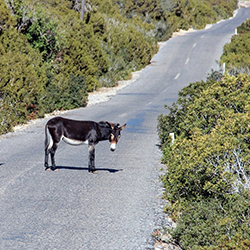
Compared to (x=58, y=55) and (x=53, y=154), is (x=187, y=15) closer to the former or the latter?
(x=58, y=55)

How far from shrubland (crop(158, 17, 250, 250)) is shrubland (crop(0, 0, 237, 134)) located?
998 cm

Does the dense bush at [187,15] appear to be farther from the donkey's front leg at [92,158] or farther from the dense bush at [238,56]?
the donkey's front leg at [92,158]

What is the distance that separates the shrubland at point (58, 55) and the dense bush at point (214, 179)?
32.8ft

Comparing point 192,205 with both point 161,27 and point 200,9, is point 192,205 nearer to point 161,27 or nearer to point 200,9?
point 161,27

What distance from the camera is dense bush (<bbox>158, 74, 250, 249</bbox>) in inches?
289

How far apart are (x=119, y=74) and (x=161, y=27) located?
2344 cm

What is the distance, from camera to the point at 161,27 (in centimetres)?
6269


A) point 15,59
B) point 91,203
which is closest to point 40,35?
point 15,59

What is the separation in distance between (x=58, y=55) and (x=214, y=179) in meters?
23.4

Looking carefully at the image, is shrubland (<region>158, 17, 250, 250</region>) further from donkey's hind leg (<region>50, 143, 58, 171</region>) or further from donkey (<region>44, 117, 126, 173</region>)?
donkey's hind leg (<region>50, 143, 58, 171</region>)

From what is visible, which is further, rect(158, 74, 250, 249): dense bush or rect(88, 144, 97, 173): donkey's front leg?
rect(88, 144, 97, 173): donkey's front leg

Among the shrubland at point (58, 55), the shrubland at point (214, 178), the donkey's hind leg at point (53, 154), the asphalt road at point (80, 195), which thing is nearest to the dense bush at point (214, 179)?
the shrubland at point (214, 178)

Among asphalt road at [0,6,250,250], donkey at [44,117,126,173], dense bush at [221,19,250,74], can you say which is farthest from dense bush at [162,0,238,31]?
donkey at [44,117,126,173]

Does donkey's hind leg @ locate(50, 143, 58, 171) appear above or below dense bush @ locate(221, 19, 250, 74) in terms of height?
above
